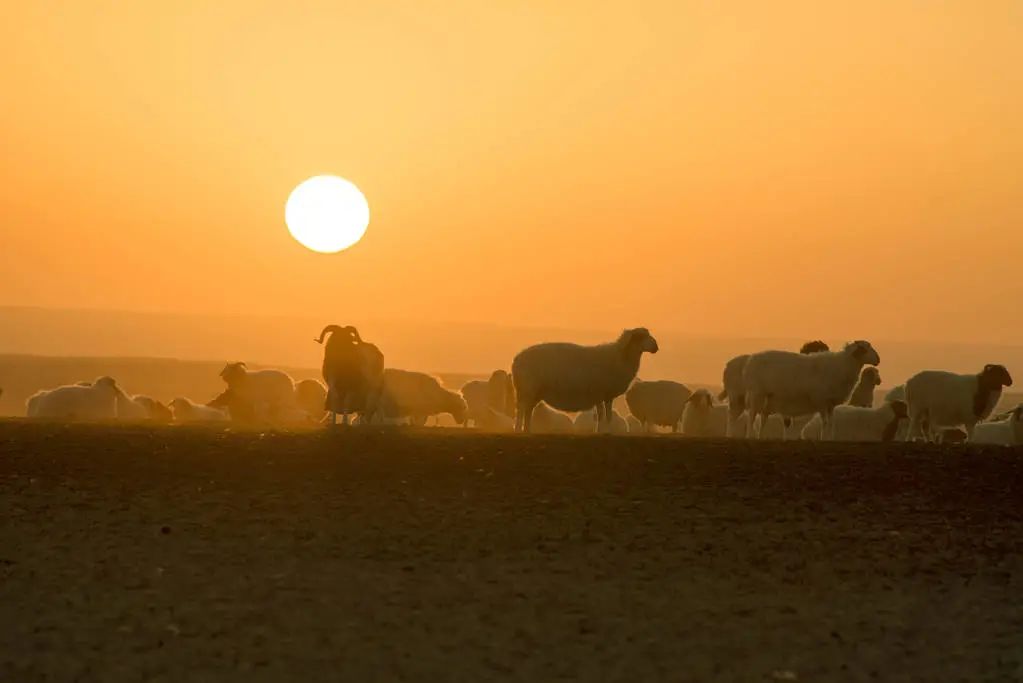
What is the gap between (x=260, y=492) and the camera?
17.4m

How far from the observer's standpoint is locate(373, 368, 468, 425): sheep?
36969 millimetres

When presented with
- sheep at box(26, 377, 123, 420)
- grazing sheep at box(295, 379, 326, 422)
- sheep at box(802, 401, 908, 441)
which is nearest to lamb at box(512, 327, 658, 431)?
sheep at box(802, 401, 908, 441)

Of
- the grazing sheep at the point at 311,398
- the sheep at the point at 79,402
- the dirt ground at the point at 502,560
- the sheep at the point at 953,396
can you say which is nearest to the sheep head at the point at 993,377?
the sheep at the point at 953,396

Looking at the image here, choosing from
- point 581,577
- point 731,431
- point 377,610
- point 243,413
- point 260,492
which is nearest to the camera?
point 377,610

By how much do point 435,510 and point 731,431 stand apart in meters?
15.0

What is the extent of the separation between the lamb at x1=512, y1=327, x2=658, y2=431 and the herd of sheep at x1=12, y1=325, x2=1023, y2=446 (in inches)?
0.7

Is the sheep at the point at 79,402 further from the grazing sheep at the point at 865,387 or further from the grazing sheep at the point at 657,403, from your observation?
the grazing sheep at the point at 865,387

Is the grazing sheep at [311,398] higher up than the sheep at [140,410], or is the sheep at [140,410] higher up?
the grazing sheep at [311,398]

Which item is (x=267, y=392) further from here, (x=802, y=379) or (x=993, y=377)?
(x=993, y=377)

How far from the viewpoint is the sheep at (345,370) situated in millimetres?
27438

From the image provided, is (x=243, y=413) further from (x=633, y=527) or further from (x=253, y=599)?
(x=253, y=599)

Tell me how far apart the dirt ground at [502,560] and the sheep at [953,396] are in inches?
367

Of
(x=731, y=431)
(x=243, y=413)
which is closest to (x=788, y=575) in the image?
(x=731, y=431)

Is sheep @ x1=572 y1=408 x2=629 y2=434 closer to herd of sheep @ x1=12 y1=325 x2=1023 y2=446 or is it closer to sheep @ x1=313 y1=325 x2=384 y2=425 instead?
herd of sheep @ x1=12 y1=325 x2=1023 y2=446
